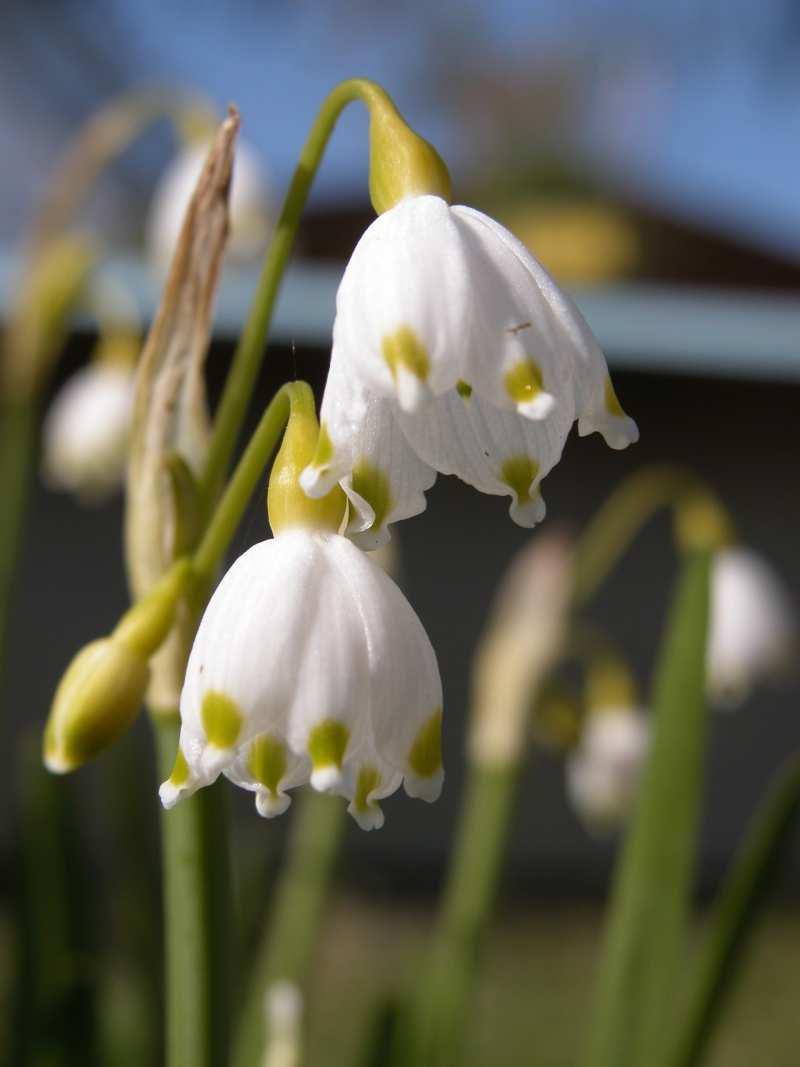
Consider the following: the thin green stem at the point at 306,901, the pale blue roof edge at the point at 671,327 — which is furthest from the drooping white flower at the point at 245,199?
the pale blue roof edge at the point at 671,327

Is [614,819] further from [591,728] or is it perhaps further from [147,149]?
[147,149]

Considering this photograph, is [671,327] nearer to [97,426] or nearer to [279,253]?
[97,426]

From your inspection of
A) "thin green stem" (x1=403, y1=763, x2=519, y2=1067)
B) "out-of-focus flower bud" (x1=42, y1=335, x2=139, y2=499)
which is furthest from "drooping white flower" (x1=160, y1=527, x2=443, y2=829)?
"out-of-focus flower bud" (x1=42, y1=335, x2=139, y2=499)

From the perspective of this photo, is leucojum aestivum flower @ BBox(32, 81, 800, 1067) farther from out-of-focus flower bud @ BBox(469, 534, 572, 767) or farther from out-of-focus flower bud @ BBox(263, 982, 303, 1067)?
out-of-focus flower bud @ BBox(469, 534, 572, 767)

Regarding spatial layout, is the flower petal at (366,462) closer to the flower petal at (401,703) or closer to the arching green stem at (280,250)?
the flower petal at (401,703)

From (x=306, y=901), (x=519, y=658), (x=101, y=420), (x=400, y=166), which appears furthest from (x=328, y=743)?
(x=101, y=420)

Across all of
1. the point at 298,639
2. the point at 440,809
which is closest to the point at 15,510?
the point at 298,639
